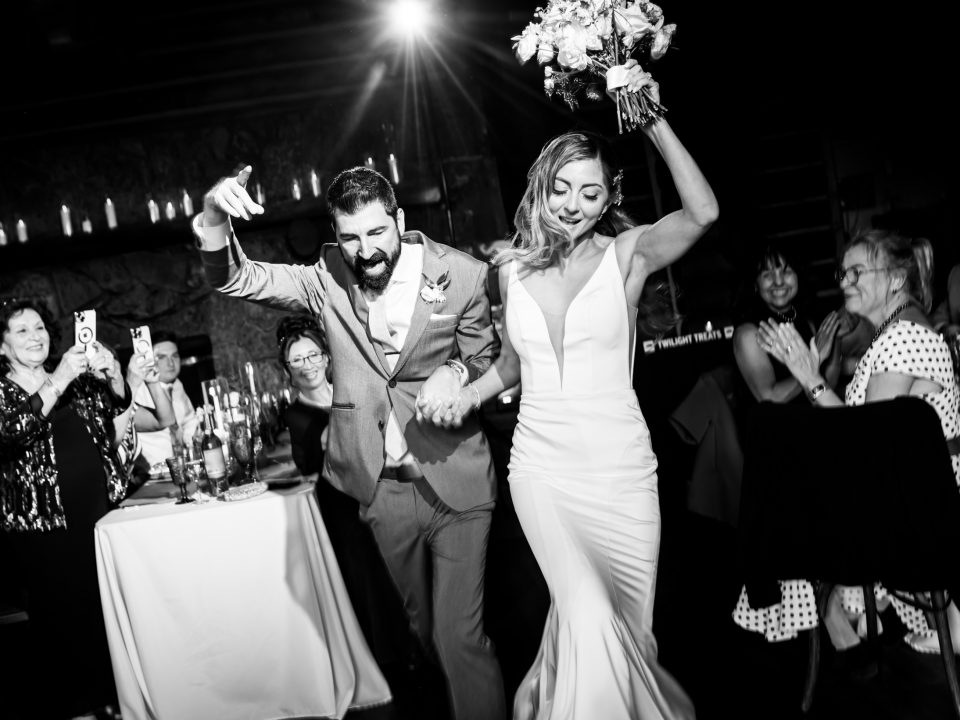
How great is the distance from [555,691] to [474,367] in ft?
3.02

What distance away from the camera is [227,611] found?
2736mm

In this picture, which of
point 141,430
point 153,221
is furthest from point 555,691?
point 153,221

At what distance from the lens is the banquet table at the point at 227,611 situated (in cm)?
271

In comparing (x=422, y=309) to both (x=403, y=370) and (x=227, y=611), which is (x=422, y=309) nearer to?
(x=403, y=370)

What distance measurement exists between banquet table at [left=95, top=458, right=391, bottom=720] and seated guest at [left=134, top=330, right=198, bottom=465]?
4.19ft

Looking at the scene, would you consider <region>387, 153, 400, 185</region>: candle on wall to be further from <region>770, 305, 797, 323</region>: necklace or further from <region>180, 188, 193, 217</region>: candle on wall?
<region>770, 305, 797, 323</region>: necklace

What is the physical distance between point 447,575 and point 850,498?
1.18 metres

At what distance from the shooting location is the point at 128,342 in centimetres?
578

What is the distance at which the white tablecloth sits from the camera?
107 inches

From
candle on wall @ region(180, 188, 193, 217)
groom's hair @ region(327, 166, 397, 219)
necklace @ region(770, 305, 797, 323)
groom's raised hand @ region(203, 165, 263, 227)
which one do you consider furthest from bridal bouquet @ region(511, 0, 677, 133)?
candle on wall @ region(180, 188, 193, 217)

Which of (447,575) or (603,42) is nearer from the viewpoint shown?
(603,42)

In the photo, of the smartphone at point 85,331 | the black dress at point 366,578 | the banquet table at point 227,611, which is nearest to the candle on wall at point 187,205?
the smartphone at point 85,331

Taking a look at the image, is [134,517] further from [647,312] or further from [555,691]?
[647,312]

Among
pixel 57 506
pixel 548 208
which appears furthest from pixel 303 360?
pixel 548 208
